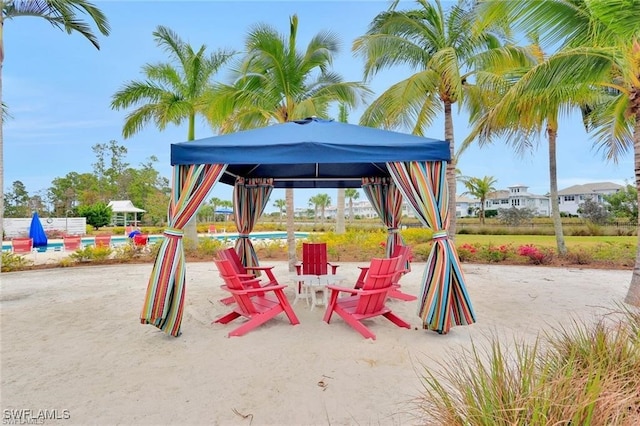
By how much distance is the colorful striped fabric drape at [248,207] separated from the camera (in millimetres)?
6379

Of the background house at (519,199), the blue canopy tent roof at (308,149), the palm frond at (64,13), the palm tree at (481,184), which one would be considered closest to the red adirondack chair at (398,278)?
Result: the blue canopy tent roof at (308,149)

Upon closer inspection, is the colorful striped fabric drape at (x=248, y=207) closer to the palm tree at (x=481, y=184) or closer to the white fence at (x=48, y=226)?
the white fence at (x=48, y=226)

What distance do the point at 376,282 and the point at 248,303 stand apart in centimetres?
163

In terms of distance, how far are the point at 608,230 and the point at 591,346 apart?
2327cm

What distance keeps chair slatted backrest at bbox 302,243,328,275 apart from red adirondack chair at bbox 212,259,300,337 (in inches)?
62.0

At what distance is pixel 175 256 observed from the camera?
3.95 meters

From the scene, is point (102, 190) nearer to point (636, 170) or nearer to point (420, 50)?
point (420, 50)

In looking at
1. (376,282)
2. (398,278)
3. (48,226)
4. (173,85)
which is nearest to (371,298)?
(376,282)

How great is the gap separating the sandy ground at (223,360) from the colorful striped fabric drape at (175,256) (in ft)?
1.07

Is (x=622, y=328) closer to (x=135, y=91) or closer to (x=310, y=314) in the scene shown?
(x=310, y=314)

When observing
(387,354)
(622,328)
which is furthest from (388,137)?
(622,328)

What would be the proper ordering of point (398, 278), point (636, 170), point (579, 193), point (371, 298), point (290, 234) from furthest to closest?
point (579, 193)
point (290, 234)
point (398, 278)
point (636, 170)
point (371, 298)

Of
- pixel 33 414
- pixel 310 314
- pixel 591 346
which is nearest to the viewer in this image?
pixel 591 346

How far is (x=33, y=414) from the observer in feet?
8.17
